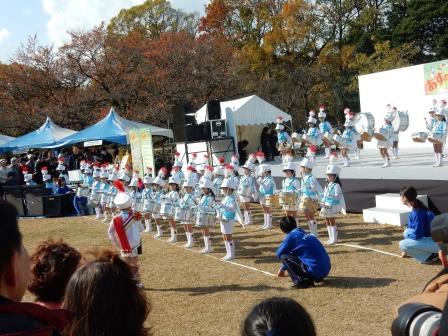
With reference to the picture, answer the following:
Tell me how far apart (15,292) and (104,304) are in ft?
1.28

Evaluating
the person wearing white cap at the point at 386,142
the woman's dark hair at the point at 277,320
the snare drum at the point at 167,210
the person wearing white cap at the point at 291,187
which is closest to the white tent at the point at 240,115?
the person wearing white cap at the point at 386,142

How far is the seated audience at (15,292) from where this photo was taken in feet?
5.36

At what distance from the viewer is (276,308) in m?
1.78

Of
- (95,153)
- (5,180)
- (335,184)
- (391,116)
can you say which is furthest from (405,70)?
(5,180)

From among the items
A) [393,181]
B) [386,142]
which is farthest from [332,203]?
[386,142]

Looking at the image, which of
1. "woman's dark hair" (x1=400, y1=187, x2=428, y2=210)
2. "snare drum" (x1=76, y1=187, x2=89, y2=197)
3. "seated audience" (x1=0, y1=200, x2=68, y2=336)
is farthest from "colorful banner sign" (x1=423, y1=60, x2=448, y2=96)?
"seated audience" (x1=0, y1=200, x2=68, y2=336)

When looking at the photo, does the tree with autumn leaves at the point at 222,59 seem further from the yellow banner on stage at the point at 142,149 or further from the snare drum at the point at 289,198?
the snare drum at the point at 289,198

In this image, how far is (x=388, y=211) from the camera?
10.8m

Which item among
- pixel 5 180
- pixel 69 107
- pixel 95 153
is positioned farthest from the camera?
pixel 69 107

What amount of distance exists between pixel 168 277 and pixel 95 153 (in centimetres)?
1677

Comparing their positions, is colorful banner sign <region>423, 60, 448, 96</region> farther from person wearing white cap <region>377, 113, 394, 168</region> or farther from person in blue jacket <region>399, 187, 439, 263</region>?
person in blue jacket <region>399, 187, 439, 263</region>

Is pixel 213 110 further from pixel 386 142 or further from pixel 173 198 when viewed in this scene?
pixel 173 198

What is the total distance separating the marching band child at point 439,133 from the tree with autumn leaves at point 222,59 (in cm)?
1729

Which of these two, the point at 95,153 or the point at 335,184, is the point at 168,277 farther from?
the point at 95,153
